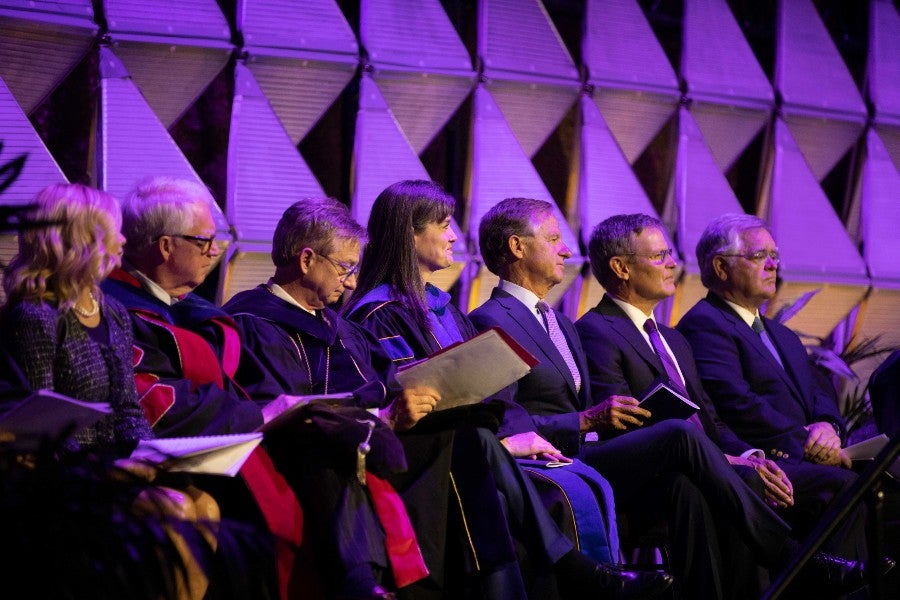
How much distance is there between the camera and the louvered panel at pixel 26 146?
161 inches

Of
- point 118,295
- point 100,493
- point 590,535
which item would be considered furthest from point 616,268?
point 100,493

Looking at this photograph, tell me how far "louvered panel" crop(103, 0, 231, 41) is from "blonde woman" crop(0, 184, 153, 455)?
184 cm

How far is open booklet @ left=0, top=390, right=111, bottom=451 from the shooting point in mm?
2168

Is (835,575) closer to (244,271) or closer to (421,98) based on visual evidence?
(244,271)

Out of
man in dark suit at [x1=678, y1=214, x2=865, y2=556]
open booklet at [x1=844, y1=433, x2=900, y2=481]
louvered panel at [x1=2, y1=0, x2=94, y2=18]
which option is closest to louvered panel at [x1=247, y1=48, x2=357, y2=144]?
louvered panel at [x1=2, y1=0, x2=94, y2=18]

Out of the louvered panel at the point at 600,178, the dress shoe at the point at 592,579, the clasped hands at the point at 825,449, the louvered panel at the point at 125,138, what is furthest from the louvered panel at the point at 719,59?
the dress shoe at the point at 592,579

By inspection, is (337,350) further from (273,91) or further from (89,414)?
(273,91)

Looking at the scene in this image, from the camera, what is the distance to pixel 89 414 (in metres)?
2.22

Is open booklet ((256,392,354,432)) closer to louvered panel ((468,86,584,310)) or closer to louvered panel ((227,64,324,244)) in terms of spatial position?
louvered panel ((227,64,324,244))

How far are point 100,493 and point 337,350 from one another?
1633mm

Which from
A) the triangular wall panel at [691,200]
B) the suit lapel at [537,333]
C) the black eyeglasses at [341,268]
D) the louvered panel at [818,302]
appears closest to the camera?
the black eyeglasses at [341,268]

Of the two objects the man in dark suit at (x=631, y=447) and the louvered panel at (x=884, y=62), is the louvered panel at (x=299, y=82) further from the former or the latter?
the louvered panel at (x=884, y=62)

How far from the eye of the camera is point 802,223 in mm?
6195

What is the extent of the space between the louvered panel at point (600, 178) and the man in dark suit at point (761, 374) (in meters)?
0.66
